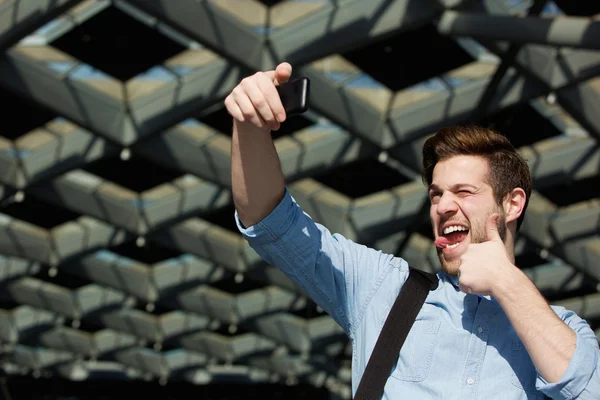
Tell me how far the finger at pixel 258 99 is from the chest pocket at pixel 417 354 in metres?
0.79

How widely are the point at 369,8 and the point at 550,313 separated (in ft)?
36.1

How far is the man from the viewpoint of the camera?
→ 2002mm

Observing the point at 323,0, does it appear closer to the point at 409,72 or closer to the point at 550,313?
the point at 409,72

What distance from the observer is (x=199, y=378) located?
154 feet

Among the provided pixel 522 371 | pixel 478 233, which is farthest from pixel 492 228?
pixel 522 371

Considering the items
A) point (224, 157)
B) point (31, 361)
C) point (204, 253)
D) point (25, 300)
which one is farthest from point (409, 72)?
point (31, 361)

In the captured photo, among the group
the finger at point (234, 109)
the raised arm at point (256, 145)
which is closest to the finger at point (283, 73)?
the raised arm at point (256, 145)

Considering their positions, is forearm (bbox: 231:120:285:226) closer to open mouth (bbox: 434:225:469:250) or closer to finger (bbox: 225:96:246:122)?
finger (bbox: 225:96:246:122)

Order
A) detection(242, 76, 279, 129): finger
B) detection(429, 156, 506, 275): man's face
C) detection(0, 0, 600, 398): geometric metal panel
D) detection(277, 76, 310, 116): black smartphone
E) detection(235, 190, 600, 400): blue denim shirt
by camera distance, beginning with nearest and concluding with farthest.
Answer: detection(277, 76, 310, 116): black smartphone
detection(242, 76, 279, 129): finger
detection(235, 190, 600, 400): blue denim shirt
detection(429, 156, 506, 275): man's face
detection(0, 0, 600, 398): geometric metal panel

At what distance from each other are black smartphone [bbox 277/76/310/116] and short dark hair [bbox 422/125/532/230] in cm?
74

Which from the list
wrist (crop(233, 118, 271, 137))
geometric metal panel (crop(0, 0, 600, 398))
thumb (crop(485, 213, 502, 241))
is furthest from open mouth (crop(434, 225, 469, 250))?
geometric metal panel (crop(0, 0, 600, 398))

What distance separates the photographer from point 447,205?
2.40 meters

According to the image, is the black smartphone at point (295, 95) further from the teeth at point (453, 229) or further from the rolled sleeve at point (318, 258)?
the teeth at point (453, 229)

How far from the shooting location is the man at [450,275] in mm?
2002
